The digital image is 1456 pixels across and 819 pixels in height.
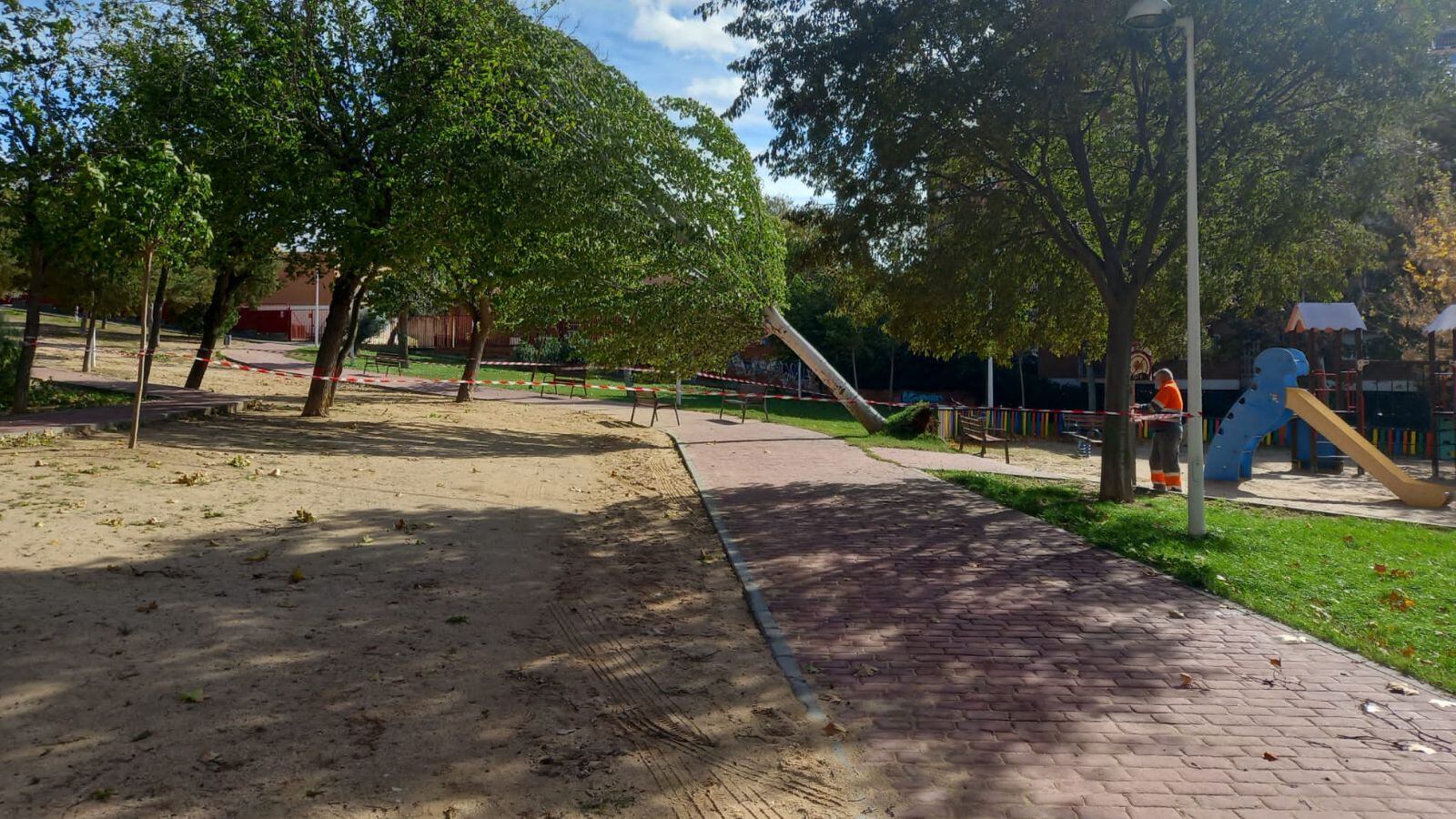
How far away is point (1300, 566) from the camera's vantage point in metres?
8.21

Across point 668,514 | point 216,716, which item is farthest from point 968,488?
point 216,716

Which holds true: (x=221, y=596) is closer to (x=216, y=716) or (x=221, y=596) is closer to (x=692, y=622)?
(x=216, y=716)

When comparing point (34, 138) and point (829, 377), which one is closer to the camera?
point (34, 138)

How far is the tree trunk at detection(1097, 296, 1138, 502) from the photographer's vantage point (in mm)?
11453

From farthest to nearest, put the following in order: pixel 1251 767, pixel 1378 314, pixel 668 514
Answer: pixel 1378 314 < pixel 668 514 < pixel 1251 767

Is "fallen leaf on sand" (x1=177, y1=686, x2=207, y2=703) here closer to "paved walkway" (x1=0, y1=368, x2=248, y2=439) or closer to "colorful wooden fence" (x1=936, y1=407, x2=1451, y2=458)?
"paved walkway" (x1=0, y1=368, x2=248, y2=439)

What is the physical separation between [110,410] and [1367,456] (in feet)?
63.8

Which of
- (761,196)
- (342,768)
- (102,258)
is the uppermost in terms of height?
(761,196)

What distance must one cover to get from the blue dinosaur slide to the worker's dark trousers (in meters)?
2.85

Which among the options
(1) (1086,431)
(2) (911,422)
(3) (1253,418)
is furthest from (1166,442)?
(1) (1086,431)

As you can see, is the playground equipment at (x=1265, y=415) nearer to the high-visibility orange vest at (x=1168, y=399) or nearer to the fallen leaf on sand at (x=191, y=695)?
the high-visibility orange vest at (x=1168, y=399)

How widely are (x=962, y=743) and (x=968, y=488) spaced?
8615 mm

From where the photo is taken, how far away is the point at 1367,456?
14016 mm

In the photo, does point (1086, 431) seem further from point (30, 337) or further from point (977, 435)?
point (30, 337)
